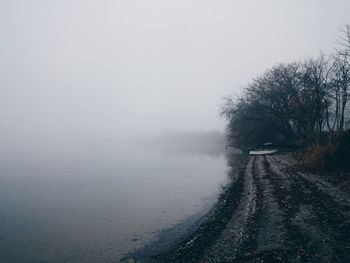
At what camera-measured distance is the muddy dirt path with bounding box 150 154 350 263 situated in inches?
408

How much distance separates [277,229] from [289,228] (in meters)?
0.46

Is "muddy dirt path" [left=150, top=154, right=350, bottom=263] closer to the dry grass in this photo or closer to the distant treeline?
the dry grass

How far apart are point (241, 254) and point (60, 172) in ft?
112

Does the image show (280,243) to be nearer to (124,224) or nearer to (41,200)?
(124,224)

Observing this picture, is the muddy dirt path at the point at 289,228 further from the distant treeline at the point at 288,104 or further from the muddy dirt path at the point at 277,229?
the distant treeline at the point at 288,104

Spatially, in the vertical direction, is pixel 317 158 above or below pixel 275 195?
above

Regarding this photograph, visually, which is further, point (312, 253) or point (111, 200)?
point (111, 200)

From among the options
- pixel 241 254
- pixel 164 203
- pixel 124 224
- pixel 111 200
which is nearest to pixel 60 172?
pixel 111 200

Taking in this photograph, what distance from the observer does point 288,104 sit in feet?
175

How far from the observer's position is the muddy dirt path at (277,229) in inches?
408

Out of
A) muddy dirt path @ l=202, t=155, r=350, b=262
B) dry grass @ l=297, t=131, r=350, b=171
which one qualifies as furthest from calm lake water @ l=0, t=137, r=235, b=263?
dry grass @ l=297, t=131, r=350, b=171

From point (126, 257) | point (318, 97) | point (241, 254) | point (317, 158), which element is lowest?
point (126, 257)

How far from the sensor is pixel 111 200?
24203 mm

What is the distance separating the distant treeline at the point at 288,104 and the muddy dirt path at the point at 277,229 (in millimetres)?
29294
